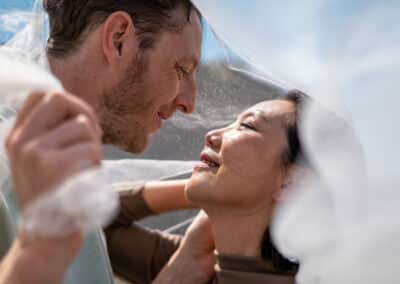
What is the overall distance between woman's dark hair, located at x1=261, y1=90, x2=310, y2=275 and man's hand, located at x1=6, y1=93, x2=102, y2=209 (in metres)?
0.82

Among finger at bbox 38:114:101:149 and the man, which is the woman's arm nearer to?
the man

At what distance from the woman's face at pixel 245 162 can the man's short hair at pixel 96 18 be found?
0.26 meters

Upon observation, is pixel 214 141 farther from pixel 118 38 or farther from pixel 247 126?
pixel 118 38

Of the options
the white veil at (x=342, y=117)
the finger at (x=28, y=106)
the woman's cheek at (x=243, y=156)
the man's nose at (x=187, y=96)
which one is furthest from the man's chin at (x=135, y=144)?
the finger at (x=28, y=106)

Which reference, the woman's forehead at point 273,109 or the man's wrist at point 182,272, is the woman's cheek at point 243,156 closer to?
the woman's forehead at point 273,109

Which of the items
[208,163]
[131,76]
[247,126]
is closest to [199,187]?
[208,163]

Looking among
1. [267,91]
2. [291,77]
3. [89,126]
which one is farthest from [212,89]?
[89,126]

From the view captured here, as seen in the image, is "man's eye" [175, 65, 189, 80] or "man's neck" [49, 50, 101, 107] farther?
"man's eye" [175, 65, 189, 80]

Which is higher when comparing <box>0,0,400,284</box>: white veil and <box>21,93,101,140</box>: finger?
<box>21,93,101,140</box>: finger

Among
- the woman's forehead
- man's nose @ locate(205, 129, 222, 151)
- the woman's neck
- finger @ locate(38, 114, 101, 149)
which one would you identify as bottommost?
the woman's neck

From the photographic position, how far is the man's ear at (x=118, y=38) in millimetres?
1439

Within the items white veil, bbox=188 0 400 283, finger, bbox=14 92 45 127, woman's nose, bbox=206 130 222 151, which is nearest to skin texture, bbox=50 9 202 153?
woman's nose, bbox=206 130 222 151

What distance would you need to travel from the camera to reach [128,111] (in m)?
1.54

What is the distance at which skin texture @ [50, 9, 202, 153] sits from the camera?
1.44 metres
